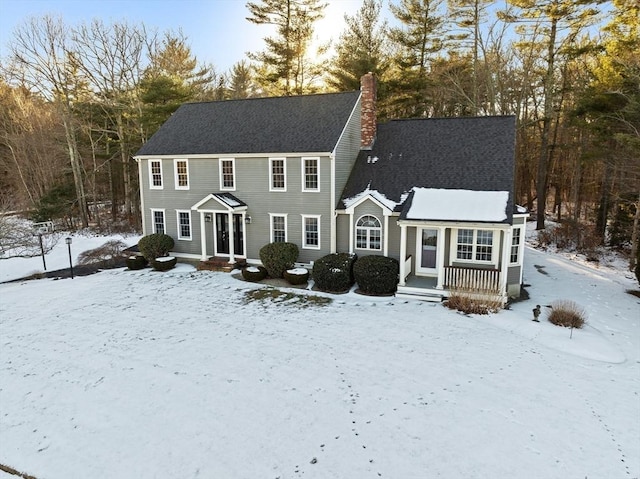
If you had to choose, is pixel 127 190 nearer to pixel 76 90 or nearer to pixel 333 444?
pixel 76 90

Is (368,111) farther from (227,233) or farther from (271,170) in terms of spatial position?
(227,233)

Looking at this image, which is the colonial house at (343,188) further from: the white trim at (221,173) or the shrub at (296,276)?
the shrub at (296,276)

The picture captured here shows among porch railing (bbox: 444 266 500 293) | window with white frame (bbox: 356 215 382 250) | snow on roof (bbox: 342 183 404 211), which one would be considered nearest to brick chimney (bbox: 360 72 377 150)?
snow on roof (bbox: 342 183 404 211)

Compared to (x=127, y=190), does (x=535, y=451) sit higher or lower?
lower

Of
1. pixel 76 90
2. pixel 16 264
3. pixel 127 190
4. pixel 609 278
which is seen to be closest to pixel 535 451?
pixel 609 278

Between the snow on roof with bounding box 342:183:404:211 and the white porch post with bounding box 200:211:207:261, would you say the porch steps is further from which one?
the snow on roof with bounding box 342:183:404:211

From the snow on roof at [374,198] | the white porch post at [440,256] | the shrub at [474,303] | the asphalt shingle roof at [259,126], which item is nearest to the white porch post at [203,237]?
the asphalt shingle roof at [259,126]

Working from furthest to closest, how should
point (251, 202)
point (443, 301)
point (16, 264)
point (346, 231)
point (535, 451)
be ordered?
point (16, 264)
point (251, 202)
point (346, 231)
point (443, 301)
point (535, 451)

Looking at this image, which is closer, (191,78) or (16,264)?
(16,264)
